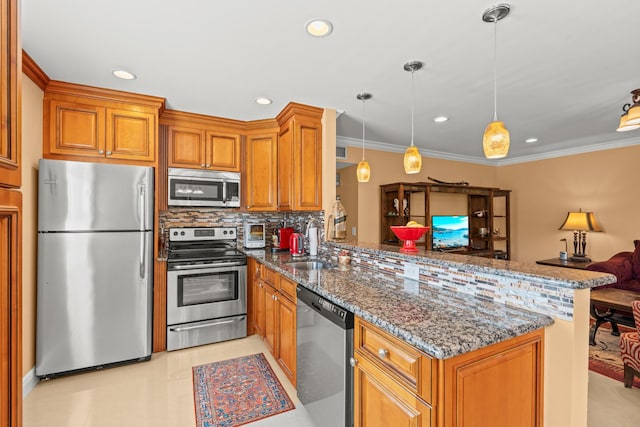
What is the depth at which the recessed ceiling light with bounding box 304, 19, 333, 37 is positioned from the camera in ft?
5.73

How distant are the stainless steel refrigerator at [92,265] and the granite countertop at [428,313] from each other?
1.62m

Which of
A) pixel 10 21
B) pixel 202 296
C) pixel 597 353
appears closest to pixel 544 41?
pixel 10 21

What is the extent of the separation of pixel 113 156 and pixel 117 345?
5.57 feet

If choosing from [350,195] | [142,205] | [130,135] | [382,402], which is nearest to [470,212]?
[350,195]

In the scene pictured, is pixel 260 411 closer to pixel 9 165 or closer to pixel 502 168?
pixel 9 165

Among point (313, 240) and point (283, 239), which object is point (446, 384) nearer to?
point (313, 240)

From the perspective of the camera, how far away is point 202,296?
3.04 meters

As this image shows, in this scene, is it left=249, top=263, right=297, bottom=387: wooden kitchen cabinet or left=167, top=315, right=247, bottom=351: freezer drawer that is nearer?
left=249, top=263, right=297, bottom=387: wooden kitchen cabinet

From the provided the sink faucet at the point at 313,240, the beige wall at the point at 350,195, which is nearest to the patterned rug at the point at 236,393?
the sink faucet at the point at 313,240

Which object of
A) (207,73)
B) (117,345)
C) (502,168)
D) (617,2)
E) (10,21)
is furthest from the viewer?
(502,168)

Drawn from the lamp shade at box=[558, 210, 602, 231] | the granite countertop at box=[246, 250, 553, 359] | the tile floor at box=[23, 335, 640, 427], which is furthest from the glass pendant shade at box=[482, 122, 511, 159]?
the lamp shade at box=[558, 210, 602, 231]

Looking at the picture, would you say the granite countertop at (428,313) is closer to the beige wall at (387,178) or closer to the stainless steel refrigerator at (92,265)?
the stainless steel refrigerator at (92,265)

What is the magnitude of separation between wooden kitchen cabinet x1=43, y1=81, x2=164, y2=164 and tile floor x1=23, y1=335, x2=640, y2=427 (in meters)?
1.90

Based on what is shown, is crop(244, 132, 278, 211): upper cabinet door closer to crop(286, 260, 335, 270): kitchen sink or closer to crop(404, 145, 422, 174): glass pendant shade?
crop(286, 260, 335, 270): kitchen sink
